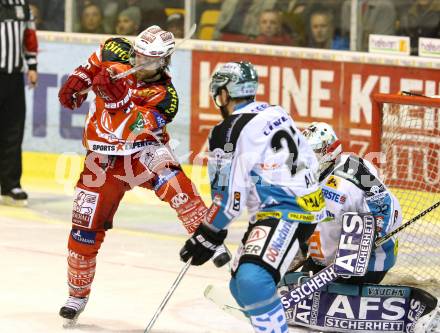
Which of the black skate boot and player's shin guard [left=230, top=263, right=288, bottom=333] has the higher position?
player's shin guard [left=230, top=263, right=288, bottom=333]

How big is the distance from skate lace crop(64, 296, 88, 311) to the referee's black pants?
332 centimetres

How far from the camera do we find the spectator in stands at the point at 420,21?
9523mm

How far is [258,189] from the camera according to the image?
18.0 feet

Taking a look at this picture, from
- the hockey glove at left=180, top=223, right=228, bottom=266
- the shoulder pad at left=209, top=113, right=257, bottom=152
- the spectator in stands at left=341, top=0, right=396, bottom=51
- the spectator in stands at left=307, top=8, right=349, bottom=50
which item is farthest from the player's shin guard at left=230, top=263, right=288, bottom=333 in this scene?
the spectator in stands at left=307, top=8, right=349, bottom=50

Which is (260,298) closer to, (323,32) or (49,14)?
(323,32)

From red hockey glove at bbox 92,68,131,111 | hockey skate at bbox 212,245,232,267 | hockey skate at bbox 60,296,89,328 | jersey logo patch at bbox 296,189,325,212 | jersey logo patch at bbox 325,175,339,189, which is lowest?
hockey skate at bbox 60,296,89,328

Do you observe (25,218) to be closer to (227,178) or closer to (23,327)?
(23,327)

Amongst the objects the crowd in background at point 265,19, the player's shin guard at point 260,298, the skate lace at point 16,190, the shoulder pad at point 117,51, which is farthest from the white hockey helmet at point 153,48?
the crowd in background at point 265,19

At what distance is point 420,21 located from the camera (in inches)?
377

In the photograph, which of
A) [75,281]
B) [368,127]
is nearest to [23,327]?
[75,281]

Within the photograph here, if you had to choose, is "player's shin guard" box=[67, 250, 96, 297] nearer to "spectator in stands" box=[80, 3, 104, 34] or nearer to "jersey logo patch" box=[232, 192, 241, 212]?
"jersey logo patch" box=[232, 192, 241, 212]

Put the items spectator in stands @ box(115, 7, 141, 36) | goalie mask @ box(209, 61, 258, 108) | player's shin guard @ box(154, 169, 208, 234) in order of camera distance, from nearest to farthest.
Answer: goalie mask @ box(209, 61, 258, 108)
player's shin guard @ box(154, 169, 208, 234)
spectator in stands @ box(115, 7, 141, 36)

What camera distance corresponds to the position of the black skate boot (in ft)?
31.8

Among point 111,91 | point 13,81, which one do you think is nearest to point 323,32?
point 13,81
